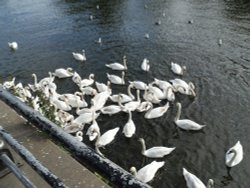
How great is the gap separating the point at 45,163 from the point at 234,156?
854 cm

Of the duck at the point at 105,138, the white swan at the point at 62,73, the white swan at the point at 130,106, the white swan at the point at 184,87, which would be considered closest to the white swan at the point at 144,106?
the white swan at the point at 130,106

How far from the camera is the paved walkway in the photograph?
341cm

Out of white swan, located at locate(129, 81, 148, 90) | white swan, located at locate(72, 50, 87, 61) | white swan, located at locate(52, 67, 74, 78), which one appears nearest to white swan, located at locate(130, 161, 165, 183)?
white swan, located at locate(129, 81, 148, 90)

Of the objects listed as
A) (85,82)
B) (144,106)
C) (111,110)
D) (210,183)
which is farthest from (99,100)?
(210,183)

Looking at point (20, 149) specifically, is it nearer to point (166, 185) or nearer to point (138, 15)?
point (166, 185)

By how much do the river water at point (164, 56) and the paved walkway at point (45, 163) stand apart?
7.18 metres

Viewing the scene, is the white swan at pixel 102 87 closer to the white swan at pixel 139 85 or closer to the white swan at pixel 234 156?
the white swan at pixel 139 85

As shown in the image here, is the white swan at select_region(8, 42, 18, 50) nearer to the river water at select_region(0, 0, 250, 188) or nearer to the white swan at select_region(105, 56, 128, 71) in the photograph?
the river water at select_region(0, 0, 250, 188)

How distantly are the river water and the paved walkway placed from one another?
7.18m

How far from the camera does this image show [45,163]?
363 centimetres

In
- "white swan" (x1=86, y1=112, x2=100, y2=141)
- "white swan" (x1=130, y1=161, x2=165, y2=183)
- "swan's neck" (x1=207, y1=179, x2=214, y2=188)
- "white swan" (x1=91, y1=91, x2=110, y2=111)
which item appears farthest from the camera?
"white swan" (x1=91, y1=91, x2=110, y2=111)

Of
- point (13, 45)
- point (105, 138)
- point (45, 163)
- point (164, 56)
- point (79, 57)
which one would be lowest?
point (164, 56)

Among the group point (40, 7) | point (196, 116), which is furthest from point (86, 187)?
point (40, 7)

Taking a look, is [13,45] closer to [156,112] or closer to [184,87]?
[184,87]
